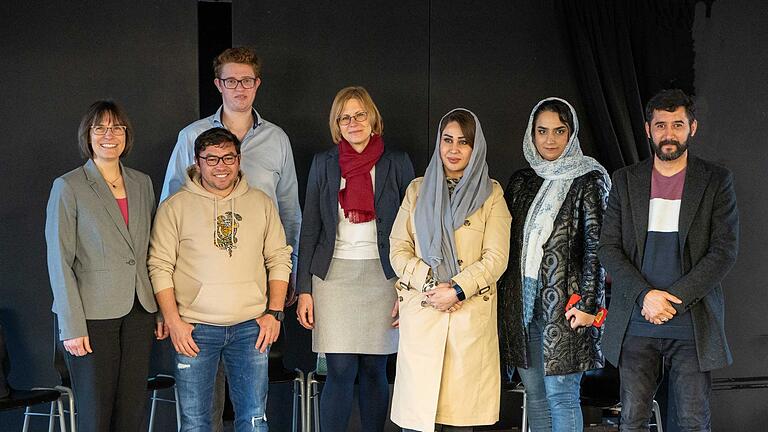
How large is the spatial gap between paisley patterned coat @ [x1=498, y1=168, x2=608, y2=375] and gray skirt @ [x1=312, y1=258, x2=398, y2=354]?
1.67ft

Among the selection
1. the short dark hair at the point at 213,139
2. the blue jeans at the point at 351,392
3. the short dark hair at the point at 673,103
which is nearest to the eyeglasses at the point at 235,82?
the short dark hair at the point at 213,139

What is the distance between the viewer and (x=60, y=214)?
3.36 metres

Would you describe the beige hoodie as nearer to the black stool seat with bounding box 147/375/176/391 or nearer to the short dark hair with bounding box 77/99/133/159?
the short dark hair with bounding box 77/99/133/159

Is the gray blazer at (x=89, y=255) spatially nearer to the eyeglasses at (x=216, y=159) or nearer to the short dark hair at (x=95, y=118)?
the short dark hair at (x=95, y=118)

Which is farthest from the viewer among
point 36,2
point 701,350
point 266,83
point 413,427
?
point 266,83

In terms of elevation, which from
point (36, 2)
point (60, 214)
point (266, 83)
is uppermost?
point (36, 2)

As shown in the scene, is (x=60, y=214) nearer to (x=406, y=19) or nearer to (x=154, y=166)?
(x=154, y=166)

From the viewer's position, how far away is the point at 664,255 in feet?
11.1

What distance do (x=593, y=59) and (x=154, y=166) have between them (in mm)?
2257

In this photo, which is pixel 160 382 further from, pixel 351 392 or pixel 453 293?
pixel 453 293

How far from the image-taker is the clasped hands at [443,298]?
3.48 m

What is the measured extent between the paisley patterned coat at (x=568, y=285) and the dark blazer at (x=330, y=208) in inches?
21.1

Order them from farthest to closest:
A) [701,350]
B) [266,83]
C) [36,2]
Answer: [266,83]
[36,2]
[701,350]

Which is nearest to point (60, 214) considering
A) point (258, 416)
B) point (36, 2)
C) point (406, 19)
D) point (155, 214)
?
point (155, 214)
